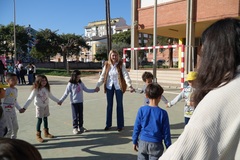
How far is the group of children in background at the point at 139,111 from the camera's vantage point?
9.62 feet

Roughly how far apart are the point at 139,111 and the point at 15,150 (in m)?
2.25

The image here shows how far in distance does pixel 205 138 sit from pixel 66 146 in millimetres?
3973

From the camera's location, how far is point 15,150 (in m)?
0.90

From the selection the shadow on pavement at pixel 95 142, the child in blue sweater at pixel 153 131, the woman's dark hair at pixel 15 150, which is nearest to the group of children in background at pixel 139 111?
the child in blue sweater at pixel 153 131

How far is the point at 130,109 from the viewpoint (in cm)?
791

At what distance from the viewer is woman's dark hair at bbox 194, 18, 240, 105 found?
1.14 meters

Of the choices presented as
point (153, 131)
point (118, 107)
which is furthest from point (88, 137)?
point (153, 131)

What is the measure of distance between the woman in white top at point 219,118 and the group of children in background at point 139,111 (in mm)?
396

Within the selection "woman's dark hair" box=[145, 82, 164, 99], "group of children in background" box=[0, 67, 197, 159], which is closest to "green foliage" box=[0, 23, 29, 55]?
"group of children in background" box=[0, 67, 197, 159]

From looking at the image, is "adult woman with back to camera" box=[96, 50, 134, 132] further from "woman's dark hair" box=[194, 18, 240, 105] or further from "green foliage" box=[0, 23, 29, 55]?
"green foliage" box=[0, 23, 29, 55]

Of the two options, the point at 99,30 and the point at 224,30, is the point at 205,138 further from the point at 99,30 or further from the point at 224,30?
the point at 99,30

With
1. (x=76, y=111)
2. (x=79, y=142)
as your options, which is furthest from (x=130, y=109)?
(x=79, y=142)

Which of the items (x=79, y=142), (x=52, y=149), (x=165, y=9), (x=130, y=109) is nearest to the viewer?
(x=52, y=149)

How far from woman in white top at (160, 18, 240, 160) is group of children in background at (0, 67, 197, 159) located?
1.30ft
